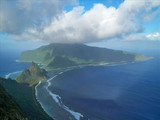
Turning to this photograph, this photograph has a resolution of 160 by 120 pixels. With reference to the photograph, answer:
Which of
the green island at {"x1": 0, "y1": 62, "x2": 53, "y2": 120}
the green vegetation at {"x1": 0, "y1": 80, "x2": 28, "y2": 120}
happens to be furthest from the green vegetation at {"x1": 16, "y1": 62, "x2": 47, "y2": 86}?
the green vegetation at {"x1": 0, "y1": 80, "x2": 28, "y2": 120}

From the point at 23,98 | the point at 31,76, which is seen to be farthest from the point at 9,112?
the point at 31,76

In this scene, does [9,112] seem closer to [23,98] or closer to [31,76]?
[23,98]

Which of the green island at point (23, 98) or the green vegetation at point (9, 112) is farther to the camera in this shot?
the green island at point (23, 98)

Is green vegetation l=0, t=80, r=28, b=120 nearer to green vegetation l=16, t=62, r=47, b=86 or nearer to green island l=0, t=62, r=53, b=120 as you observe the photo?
green island l=0, t=62, r=53, b=120

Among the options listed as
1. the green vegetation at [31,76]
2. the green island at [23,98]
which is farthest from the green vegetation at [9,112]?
the green vegetation at [31,76]

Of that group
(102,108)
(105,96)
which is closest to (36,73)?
(105,96)

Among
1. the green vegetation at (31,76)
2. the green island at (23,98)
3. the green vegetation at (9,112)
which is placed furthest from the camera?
the green vegetation at (31,76)

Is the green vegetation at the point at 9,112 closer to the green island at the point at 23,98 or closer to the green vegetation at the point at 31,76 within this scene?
the green island at the point at 23,98

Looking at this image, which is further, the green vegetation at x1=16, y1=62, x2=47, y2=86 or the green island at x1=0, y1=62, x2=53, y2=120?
the green vegetation at x1=16, y1=62, x2=47, y2=86

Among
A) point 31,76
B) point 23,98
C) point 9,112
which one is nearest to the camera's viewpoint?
point 9,112

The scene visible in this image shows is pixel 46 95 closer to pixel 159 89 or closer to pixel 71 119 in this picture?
pixel 71 119

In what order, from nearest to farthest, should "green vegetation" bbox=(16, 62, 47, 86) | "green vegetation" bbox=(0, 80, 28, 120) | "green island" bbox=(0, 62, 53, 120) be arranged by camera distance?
"green vegetation" bbox=(0, 80, 28, 120) < "green island" bbox=(0, 62, 53, 120) < "green vegetation" bbox=(16, 62, 47, 86)
